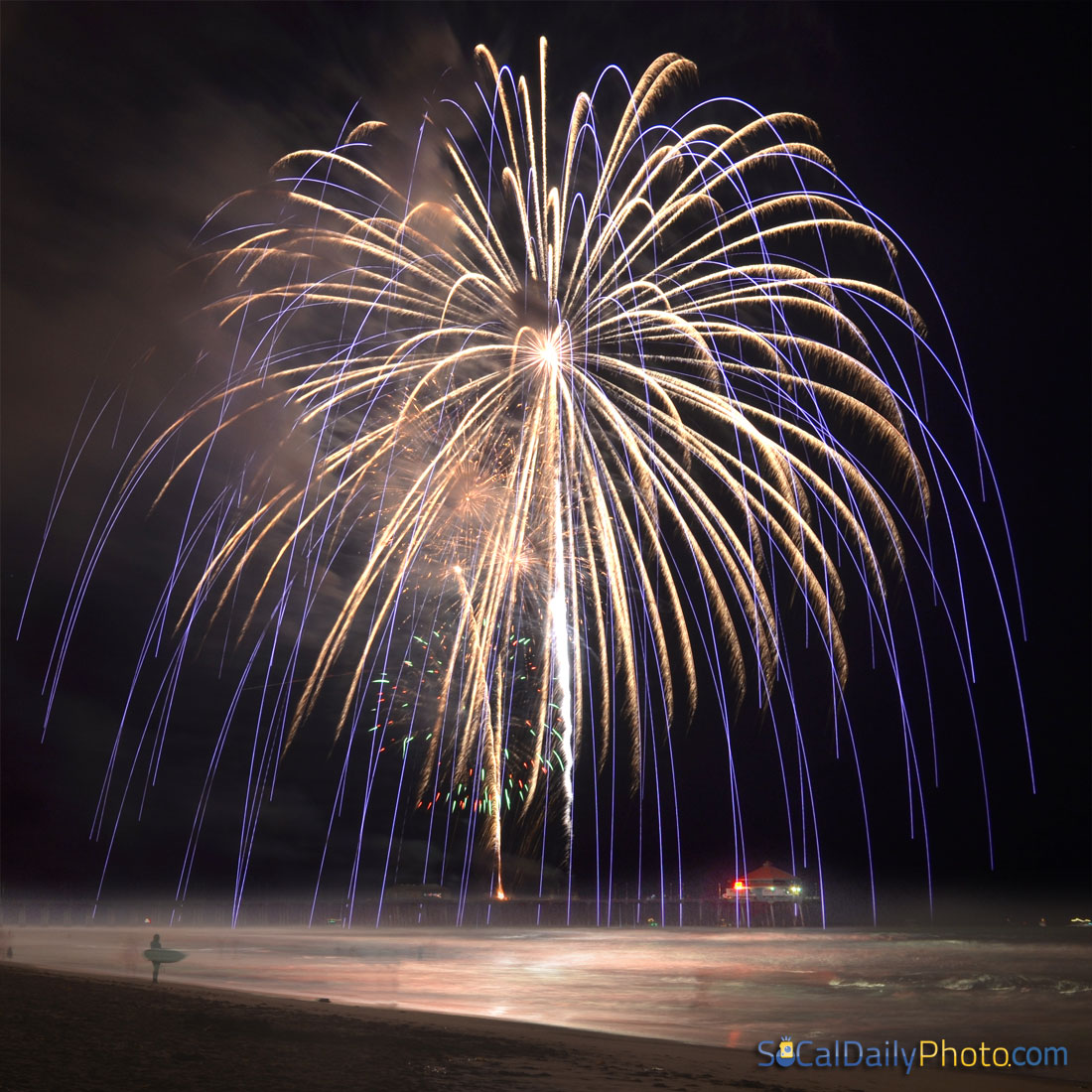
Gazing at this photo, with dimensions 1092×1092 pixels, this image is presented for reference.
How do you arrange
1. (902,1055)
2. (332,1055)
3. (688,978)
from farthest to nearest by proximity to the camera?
(688,978), (902,1055), (332,1055)

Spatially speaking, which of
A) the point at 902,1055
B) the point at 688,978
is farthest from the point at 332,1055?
the point at 688,978

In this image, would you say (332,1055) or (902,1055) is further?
(902,1055)

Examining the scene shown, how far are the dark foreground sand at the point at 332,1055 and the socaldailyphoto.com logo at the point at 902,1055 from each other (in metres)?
0.71

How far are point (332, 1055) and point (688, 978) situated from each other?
23912 mm

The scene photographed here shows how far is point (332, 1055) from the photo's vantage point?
56.2ft

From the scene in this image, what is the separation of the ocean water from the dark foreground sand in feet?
9.48

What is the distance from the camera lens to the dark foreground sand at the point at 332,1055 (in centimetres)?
1477

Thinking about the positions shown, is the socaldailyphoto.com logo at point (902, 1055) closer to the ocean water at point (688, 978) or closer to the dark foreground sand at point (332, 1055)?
the ocean water at point (688, 978)

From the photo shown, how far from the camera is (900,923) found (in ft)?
291

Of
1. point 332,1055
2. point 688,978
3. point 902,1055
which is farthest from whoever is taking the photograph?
point 688,978

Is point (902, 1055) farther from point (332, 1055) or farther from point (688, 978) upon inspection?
point (688, 978)

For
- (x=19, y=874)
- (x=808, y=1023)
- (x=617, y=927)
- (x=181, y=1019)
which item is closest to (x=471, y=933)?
(x=617, y=927)

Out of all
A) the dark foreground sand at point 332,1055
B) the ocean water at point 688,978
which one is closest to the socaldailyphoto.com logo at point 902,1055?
the ocean water at point 688,978

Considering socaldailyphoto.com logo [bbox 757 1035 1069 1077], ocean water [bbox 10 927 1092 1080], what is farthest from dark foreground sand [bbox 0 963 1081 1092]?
ocean water [bbox 10 927 1092 1080]
